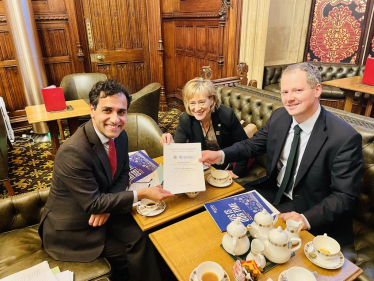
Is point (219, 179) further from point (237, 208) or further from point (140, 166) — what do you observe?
point (140, 166)

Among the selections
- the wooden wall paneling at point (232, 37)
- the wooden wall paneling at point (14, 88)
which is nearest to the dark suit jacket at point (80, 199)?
the wooden wall paneling at point (232, 37)

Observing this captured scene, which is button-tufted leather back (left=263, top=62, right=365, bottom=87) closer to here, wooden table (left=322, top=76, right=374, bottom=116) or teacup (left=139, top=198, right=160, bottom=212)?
wooden table (left=322, top=76, right=374, bottom=116)

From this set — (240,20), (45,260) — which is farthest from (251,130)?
(240,20)

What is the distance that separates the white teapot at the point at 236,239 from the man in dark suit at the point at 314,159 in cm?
34

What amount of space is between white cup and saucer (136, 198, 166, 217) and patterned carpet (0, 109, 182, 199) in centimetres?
233

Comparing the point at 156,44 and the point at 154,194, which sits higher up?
the point at 156,44

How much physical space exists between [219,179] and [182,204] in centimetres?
32

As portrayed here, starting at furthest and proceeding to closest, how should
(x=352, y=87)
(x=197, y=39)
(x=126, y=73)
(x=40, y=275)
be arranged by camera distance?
1. (x=126, y=73)
2. (x=197, y=39)
3. (x=352, y=87)
4. (x=40, y=275)

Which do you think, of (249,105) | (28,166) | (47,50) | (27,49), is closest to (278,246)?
(249,105)

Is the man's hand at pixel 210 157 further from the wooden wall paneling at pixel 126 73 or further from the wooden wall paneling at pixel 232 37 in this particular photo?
the wooden wall paneling at pixel 126 73

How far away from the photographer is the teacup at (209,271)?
3.53 ft

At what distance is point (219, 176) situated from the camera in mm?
1786

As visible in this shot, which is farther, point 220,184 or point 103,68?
point 103,68

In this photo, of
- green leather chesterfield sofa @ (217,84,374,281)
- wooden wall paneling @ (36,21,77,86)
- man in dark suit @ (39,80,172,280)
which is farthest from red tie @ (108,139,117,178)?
wooden wall paneling @ (36,21,77,86)
